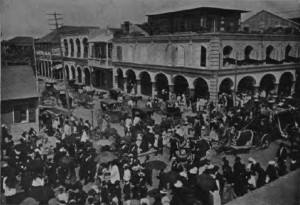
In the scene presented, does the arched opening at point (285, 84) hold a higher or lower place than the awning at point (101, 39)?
lower

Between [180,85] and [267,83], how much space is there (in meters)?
4.21

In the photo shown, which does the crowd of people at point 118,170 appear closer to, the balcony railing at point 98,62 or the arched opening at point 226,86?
the balcony railing at point 98,62

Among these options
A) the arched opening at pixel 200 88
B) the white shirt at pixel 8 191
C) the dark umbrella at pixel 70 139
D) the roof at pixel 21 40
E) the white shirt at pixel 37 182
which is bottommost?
the white shirt at pixel 8 191

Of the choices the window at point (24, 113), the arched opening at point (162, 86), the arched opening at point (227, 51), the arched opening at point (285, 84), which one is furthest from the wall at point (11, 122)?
the arched opening at point (285, 84)

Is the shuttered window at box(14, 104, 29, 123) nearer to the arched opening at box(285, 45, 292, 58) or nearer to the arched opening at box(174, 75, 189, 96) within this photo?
the arched opening at box(174, 75, 189, 96)

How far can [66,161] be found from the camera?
9508 mm

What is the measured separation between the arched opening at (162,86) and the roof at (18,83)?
570cm

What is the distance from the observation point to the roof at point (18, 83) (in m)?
10.3

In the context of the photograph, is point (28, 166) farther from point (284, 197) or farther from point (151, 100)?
point (151, 100)

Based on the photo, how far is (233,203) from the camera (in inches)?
286

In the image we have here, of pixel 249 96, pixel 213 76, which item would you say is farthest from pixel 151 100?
pixel 249 96

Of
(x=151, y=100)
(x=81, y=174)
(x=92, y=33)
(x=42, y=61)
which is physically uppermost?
(x=92, y=33)

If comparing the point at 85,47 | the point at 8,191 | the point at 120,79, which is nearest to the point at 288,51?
the point at 120,79

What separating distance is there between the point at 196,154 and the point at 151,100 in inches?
216
